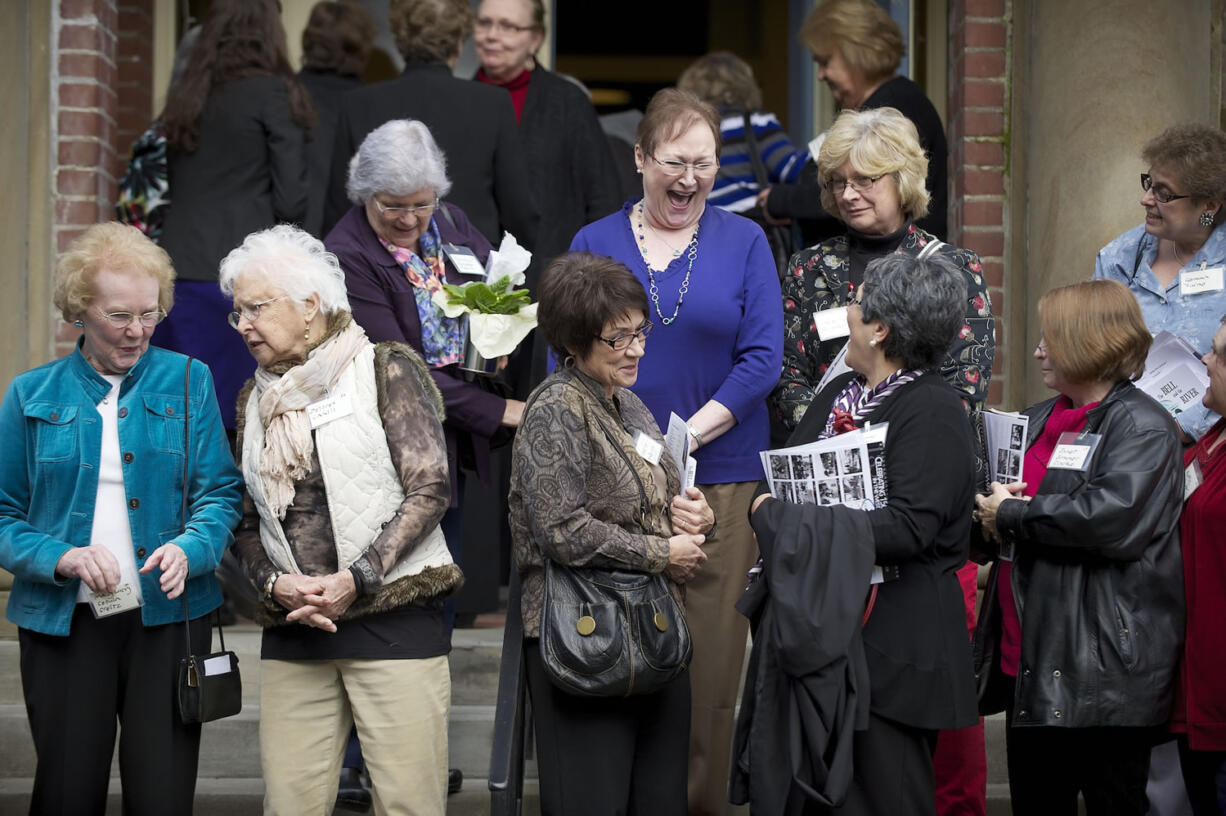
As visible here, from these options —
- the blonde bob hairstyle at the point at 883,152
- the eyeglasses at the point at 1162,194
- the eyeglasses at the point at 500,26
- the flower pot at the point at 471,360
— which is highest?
the eyeglasses at the point at 500,26

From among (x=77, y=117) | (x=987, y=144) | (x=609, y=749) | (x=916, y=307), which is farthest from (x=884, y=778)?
(x=77, y=117)

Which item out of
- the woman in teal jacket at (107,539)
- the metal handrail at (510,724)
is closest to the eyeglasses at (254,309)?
the woman in teal jacket at (107,539)

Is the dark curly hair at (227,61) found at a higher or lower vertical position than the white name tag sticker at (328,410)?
higher

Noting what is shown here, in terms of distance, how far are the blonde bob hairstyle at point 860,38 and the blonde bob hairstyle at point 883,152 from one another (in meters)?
0.96

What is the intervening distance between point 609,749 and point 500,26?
10.3 ft

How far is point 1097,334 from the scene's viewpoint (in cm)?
381

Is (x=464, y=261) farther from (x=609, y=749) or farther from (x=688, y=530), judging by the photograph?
(x=609, y=749)

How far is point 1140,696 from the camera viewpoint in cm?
370

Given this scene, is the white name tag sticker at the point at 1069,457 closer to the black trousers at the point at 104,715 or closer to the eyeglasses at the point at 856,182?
the eyeglasses at the point at 856,182

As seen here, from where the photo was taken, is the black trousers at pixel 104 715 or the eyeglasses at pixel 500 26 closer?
the black trousers at pixel 104 715

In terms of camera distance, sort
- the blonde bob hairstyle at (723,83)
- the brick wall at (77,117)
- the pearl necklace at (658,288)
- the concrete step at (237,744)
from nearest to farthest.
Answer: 1. the pearl necklace at (658,288)
2. the concrete step at (237,744)
3. the brick wall at (77,117)
4. the blonde bob hairstyle at (723,83)

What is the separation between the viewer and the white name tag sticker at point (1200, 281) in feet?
14.2

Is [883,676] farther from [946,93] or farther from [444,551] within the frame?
[946,93]

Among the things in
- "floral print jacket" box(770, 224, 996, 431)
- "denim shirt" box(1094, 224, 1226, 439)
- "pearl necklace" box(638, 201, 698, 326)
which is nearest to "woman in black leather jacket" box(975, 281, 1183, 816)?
"floral print jacket" box(770, 224, 996, 431)
